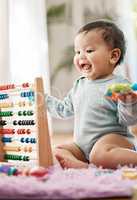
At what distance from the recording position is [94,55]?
4.12 feet

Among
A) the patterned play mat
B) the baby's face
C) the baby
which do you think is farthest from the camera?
the baby's face

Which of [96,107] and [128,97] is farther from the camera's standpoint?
[96,107]

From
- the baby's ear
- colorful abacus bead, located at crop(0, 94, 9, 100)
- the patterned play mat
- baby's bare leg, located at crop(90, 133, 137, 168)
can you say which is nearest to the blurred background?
colorful abacus bead, located at crop(0, 94, 9, 100)

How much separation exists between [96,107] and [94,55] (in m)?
0.16

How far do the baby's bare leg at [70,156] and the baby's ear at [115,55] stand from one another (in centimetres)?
30

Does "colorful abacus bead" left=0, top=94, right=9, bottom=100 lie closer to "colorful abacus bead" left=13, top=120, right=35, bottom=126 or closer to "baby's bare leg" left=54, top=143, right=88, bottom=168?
"colorful abacus bead" left=13, top=120, right=35, bottom=126

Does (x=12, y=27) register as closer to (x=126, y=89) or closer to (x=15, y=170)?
(x=126, y=89)

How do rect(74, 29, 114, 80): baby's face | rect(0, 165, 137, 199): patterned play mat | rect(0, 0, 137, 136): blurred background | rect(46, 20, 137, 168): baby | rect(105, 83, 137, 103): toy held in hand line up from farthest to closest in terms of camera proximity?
rect(0, 0, 137, 136): blurred background < rect(74, 29, 114, 80): baby's face < rect(46, 20, 137, 168): baby < rect(105, 83, 137, 103): toy held in hand < rect(0, 165, 137, 199): patterned play mat

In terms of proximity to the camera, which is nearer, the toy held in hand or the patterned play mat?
the patterned play mat

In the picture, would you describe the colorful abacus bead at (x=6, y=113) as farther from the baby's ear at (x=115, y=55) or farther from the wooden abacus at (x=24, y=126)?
the baby's ear at (x=115, y=55)

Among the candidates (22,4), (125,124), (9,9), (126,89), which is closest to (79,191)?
(126,89)

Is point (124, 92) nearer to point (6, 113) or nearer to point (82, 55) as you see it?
point (82, 55)

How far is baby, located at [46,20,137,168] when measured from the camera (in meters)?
1.14

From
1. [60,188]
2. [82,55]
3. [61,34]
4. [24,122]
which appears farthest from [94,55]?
[61,34]
